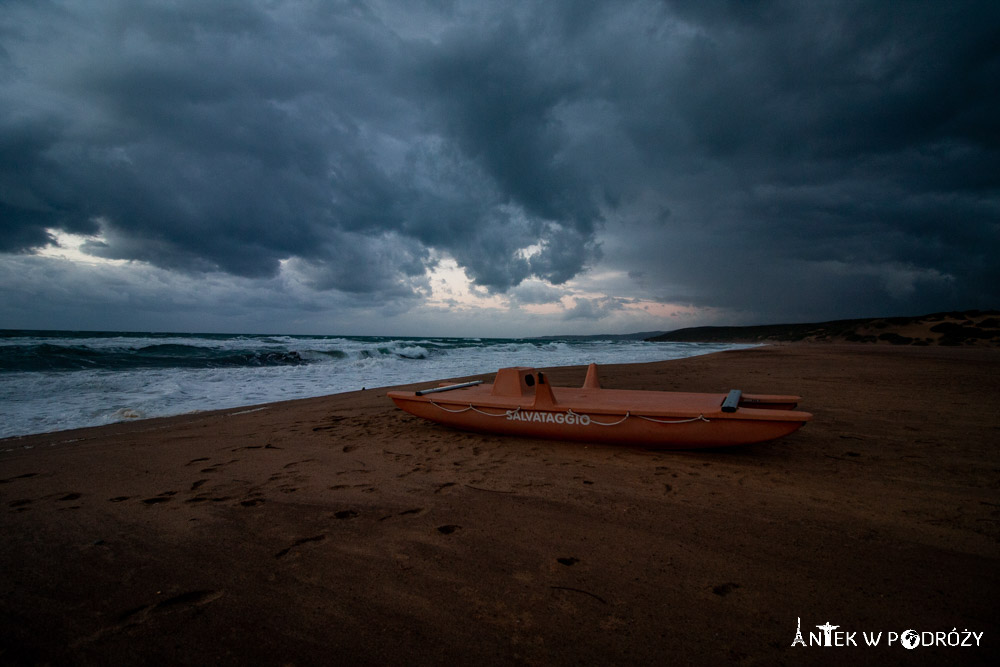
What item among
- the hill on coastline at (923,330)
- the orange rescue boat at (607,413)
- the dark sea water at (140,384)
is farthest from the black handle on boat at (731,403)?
the hill on coastline at (923,330)

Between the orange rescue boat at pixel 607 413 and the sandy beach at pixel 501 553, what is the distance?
9.3 inches

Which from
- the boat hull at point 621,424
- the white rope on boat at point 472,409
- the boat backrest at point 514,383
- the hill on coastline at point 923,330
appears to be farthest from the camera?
the hill on coastline at point 923,330

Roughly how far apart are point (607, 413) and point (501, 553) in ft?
7.66

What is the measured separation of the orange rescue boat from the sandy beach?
236 mm

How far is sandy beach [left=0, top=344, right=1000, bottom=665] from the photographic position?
180 cm

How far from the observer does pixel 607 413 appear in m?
4.45

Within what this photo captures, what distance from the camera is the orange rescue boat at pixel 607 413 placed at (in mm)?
4031

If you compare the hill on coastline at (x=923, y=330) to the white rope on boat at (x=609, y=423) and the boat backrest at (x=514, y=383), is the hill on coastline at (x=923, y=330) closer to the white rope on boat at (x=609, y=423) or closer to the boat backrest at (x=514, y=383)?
the white rope on boat at (x=609, y=423)

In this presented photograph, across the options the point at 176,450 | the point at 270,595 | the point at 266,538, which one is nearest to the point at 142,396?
the point at 176,450

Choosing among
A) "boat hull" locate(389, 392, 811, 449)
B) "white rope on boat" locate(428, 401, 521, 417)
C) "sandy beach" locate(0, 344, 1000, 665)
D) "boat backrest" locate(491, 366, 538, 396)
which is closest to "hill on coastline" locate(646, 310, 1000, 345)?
"sandy beach" locate(0, 344, 1000, 665)

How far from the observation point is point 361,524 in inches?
113

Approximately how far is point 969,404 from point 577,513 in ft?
25.0

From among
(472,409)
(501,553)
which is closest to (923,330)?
(472,409)

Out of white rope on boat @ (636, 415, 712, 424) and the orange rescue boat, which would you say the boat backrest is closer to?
the orange rescue boat
